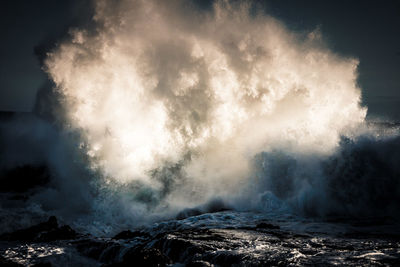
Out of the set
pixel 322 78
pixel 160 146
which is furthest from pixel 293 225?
pixel 322 78

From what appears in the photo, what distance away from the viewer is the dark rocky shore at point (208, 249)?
5980 millimetres

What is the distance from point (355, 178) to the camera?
12.5 m

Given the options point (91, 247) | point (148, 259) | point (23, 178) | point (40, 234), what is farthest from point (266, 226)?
point (23, 178)

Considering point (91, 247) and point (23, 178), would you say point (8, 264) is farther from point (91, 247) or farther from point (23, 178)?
point (23, 178)

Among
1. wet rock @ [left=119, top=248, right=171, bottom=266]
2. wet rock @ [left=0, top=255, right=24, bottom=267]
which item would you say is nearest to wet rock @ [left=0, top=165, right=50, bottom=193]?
wet rock @ [left=0, top=255, right=24, bottom=267]

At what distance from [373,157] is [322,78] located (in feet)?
28.8

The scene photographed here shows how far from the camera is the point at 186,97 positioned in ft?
58.7

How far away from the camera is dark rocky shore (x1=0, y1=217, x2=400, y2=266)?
5980mm

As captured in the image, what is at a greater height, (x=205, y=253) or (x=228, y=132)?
(x=228, y=132)

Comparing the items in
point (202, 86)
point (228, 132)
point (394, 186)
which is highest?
point (202, 86)

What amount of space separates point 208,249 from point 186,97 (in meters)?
12.5

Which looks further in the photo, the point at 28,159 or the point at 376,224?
the point at 28,159

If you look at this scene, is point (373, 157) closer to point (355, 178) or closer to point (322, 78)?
point (355, 178)

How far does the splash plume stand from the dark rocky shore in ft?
19.9
